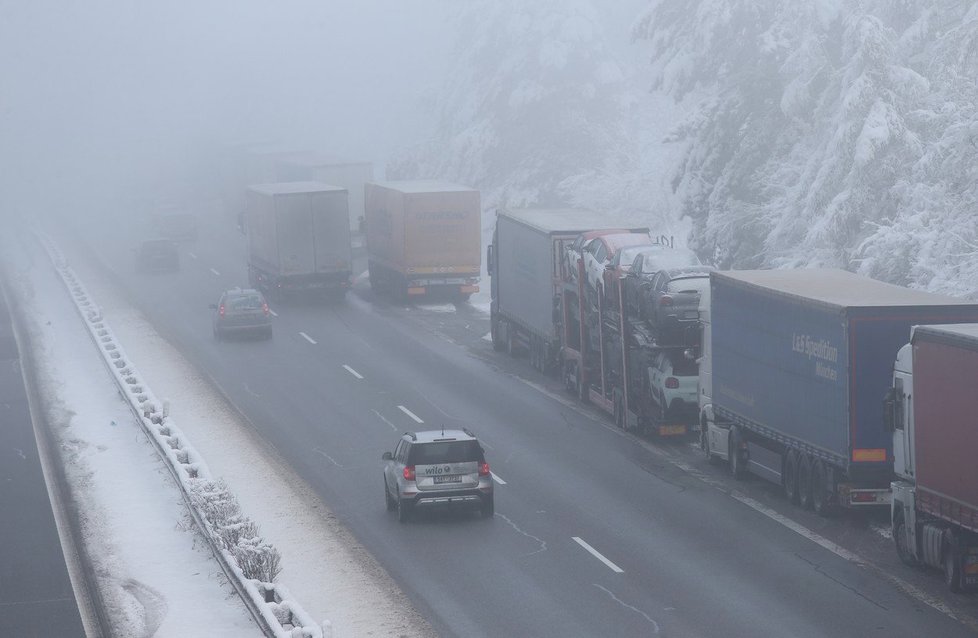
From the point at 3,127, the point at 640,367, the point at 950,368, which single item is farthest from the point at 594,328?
the point at 3,127

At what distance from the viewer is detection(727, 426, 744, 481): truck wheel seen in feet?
84.8

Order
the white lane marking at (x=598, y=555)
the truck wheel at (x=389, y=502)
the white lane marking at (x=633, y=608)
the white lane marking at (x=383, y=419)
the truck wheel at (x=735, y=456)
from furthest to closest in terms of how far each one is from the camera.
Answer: the white lane marking at (x=383, y=419) < the truck wheel at (x=735, y=456) < the truck wheel at (x=389, y=502) < the white lane marking at (x=598, y=555) < the white lane marking at (x=633, y=608)

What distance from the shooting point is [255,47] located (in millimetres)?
183125

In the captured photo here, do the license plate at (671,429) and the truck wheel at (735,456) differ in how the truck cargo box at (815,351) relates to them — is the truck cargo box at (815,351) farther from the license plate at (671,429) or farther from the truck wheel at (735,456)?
the license plate at (671,429)

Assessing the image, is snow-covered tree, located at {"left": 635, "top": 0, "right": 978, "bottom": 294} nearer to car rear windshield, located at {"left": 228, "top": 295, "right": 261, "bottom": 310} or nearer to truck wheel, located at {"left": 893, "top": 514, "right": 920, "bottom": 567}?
truck wheel, located at {"left": 893, "top": 514, "right": 920, "bottom": 567}

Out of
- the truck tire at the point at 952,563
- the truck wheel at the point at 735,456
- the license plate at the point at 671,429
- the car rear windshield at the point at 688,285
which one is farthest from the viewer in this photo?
the license plate at the point at 671,429

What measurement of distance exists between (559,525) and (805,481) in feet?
14.0

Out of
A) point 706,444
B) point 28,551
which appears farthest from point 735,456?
point 28,551

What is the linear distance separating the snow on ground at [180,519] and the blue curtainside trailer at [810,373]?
293 inches

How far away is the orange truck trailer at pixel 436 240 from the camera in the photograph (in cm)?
4953

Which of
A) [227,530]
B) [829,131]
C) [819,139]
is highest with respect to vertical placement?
[829,131]

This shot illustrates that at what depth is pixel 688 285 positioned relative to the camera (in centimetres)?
2891

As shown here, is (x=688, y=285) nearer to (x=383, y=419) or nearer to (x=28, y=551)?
(x=383, y=419)

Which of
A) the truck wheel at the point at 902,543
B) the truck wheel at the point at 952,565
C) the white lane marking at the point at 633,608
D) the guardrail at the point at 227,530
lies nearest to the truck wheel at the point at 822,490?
the truck wheel at the point at 902,543
